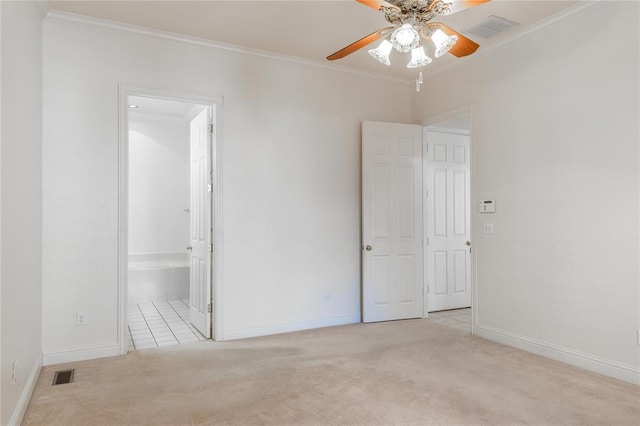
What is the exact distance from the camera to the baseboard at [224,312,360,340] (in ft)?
13.6

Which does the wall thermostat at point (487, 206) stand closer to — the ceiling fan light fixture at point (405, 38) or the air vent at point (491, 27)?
the air vent at point (491, 27)

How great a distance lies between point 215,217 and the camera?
4.11m

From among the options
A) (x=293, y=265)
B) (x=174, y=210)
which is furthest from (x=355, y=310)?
(x=174, y=210)

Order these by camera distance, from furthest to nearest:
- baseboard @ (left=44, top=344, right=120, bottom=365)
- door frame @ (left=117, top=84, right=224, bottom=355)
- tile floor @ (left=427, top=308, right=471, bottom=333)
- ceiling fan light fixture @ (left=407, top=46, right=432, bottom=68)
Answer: tile floor @ (left=427, top=308, right=471, bottom=333), door frame @ (left=117, top=84, right=224, bottom=355), baseboard @ (left=44, top=344, right=120, bottom=365), ceiling fan light fixture @ (left=407, top=46, right=432, bottom=68)

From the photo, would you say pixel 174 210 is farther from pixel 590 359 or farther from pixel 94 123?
pixel 590 359

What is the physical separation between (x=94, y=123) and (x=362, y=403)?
122 inches

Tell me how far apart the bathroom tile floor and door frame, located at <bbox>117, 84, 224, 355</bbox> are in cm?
34

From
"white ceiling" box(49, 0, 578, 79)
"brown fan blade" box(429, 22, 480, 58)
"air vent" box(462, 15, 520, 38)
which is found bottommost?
"brown fan blade" box(429, 22, 480, 58)

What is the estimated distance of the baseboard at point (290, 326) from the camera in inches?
163

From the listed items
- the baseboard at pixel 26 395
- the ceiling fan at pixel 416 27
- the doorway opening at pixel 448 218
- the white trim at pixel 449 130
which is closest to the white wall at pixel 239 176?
the baseboard at pixel 26 395

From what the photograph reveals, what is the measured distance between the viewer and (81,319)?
3496 mm

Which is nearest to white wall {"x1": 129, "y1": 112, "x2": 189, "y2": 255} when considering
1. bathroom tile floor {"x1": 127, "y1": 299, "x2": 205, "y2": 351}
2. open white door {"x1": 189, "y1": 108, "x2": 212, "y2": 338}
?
bathroom tile floor {"x1": 127, "y1": 299, "x2": 205, "y2": 351}

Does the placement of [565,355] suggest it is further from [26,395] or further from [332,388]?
[26,395]

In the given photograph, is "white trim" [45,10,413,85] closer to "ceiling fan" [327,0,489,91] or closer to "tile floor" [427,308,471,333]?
"ceiling fan" [327,0,489,91]
